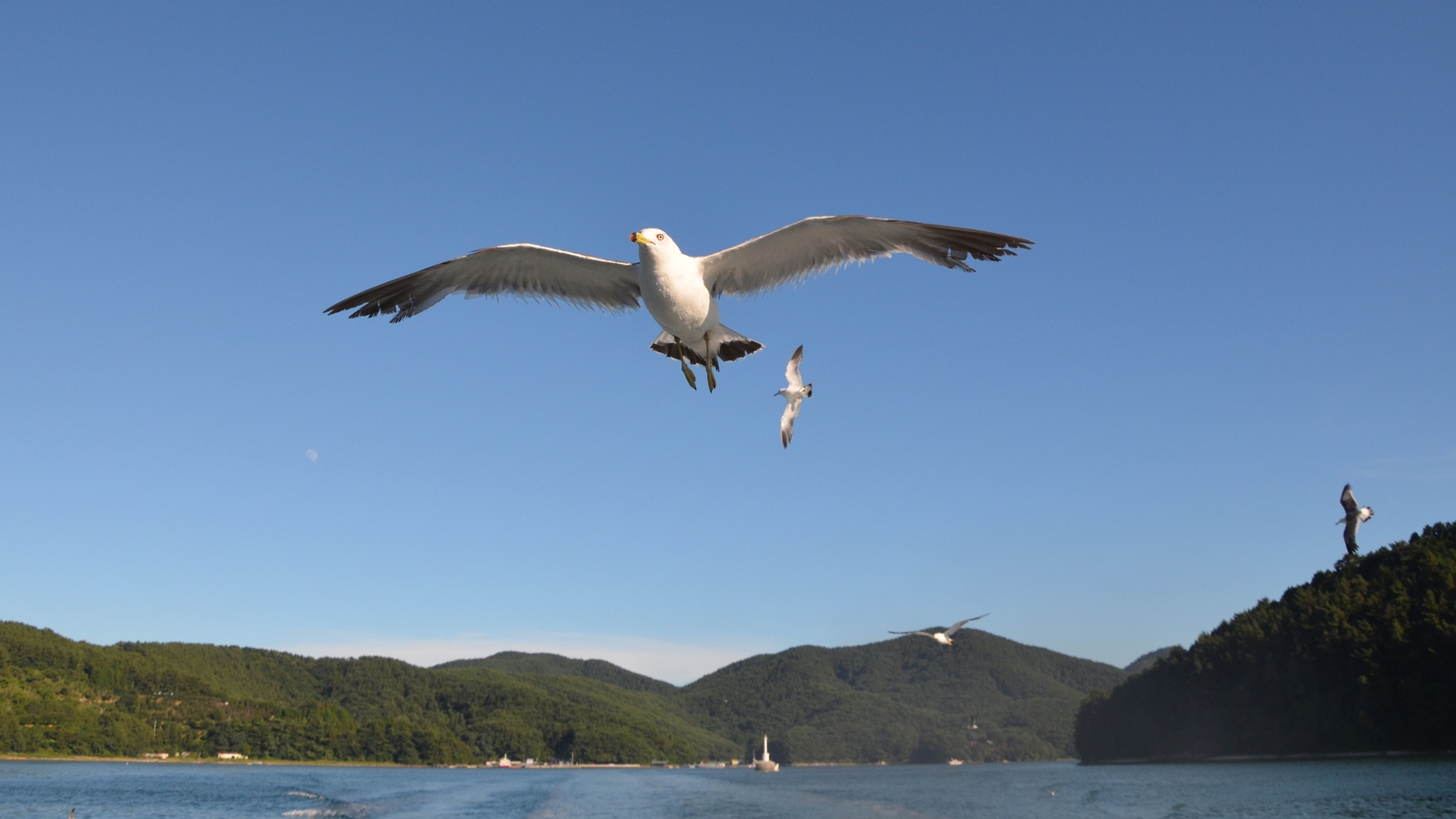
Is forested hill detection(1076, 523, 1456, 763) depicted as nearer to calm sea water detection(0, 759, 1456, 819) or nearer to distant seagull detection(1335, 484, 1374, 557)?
calm sea water detection(0, 759, 1456, 819)

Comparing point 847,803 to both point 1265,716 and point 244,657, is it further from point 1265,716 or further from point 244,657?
point 244,657

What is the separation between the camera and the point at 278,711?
142 meters

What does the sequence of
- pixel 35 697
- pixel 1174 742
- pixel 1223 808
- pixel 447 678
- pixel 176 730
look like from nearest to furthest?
pixel 1223 808 < pixel 1174 742 < pixel 35 697 < pixel 176 730 < pixel 447 678

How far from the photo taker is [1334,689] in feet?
212

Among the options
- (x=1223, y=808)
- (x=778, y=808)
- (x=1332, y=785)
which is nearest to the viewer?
(x=1223, y=808)

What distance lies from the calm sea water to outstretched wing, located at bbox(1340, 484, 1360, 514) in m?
17.5

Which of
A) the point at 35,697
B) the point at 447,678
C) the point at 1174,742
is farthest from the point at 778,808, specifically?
the point at 447,678

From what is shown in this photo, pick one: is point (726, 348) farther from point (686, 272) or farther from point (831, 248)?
point (831, 248)

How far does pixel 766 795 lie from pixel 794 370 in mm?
74800

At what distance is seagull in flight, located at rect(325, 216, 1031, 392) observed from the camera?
783cm

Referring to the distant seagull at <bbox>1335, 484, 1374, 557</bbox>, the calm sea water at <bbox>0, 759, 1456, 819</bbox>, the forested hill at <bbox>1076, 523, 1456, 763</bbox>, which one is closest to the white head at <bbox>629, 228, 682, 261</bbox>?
the distant seagull at <bbox>1335, 484, 1374, 557</bbox>

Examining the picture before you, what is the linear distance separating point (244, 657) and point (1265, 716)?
164872 mm

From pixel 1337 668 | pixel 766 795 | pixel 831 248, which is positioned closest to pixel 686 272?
pixel 831 248

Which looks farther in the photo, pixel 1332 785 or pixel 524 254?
pixel 1332 785
